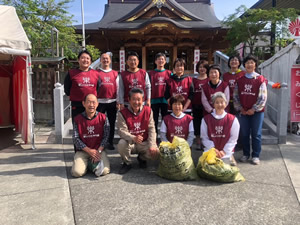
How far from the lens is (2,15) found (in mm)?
5125

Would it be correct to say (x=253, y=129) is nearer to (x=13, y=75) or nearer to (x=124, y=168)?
(x=124, y=168)

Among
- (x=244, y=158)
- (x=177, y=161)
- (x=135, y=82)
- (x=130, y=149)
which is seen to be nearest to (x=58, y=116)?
(x=135, y=82)

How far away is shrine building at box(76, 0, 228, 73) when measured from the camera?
13508 millimetres

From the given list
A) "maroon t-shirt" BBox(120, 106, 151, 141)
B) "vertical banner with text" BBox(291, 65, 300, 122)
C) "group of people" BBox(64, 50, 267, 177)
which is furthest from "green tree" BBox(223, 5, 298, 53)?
"maroon t-shirt" BBox(120, 106, 151, 141)

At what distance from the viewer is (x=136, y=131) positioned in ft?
11.5

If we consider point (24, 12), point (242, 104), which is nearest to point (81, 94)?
point (242, 104)

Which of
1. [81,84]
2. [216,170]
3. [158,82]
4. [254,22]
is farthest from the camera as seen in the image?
[254,22]

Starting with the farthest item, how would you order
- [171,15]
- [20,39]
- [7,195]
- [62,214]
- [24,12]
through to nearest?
[171,15]
[24,12]
[20,39]
[7,195]
[62,214]

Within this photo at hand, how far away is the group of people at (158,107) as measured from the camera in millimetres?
3414

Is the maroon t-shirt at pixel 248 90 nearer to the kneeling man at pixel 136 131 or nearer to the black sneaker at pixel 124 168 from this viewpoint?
the kneeling man at pixel 136 131

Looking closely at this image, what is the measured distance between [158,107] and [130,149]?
111 cm

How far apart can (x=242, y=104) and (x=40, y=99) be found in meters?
6.39

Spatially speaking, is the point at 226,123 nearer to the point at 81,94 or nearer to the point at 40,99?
the point at 81,94

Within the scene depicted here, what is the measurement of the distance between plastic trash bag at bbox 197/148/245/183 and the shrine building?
11.2m
